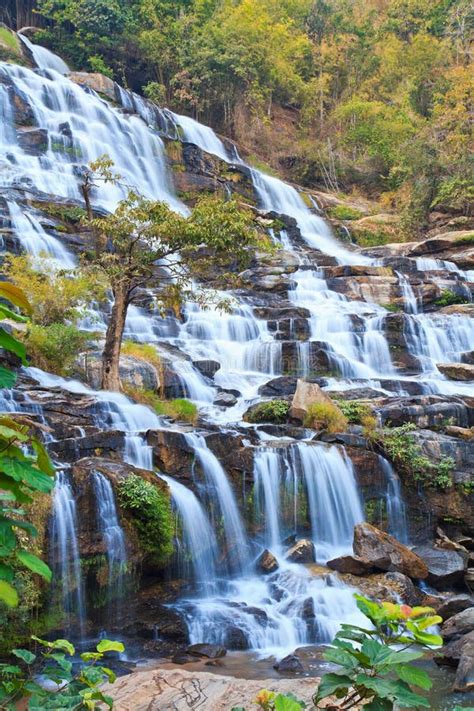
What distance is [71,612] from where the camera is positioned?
8.04 meters

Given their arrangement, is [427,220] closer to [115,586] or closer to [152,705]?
[115,586]

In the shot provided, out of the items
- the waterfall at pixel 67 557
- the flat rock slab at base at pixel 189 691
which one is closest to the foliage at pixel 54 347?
the waterfall at pixel 67 557

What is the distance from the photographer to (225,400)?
1577cm

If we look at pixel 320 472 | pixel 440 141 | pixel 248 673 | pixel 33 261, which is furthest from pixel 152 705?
pixel 440 141

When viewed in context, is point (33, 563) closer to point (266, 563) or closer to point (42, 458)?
point (42, 458)

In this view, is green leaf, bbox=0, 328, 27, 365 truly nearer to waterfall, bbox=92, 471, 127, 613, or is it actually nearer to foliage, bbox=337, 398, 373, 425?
waterfall, bbox=92, 471, 127, 613

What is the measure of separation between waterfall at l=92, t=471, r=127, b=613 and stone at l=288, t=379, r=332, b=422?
574cm

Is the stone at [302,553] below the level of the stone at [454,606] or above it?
above

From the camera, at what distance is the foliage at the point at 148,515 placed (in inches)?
358

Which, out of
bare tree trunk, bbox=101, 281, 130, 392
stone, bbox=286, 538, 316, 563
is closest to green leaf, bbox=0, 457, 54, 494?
stone, bbox=286, 538, 316, 563

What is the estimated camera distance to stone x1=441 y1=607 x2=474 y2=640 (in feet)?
25.7

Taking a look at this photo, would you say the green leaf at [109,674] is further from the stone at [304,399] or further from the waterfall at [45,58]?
the waterfall at [45,58]

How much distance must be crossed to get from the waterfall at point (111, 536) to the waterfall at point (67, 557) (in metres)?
0.42

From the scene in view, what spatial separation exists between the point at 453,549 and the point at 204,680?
7.17m
